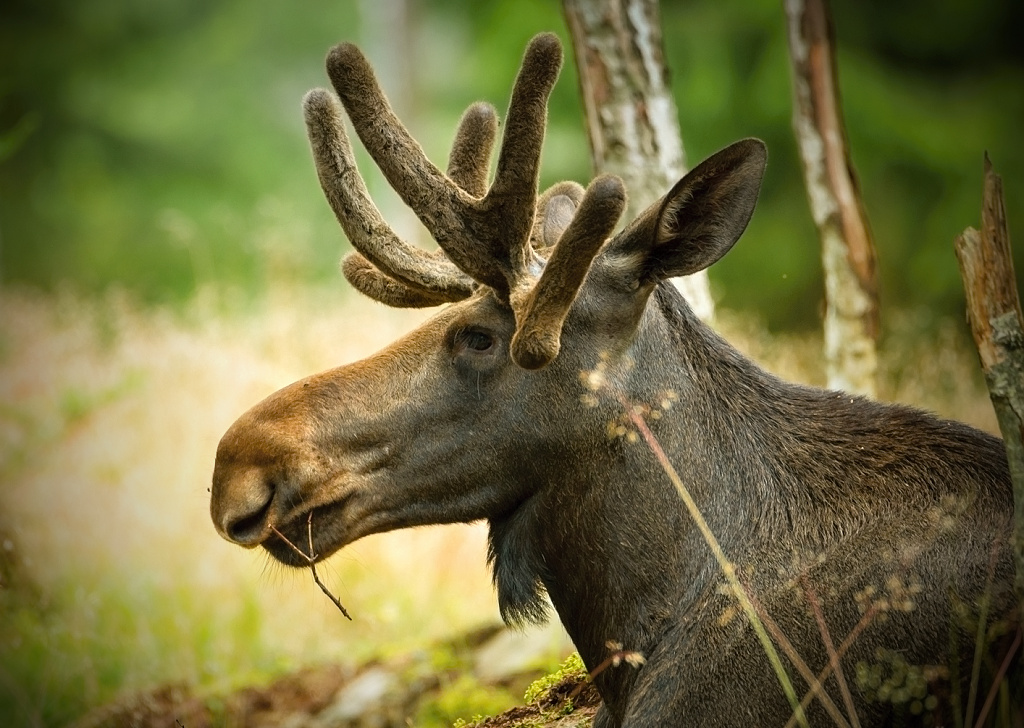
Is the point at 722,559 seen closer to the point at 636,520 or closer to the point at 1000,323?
the point at 636,520

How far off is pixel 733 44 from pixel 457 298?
9.39 meters

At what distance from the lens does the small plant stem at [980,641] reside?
2.77 m

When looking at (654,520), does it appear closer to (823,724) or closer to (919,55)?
(823,724)

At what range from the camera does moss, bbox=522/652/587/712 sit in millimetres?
4312

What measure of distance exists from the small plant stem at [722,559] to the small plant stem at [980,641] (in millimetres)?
425

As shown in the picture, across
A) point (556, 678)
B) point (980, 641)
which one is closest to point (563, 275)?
point (980, 641)

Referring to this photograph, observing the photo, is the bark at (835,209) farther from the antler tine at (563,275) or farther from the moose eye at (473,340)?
the antler tine at (563,275)

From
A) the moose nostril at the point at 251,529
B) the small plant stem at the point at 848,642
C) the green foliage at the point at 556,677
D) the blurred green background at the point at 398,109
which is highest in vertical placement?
the blurred green background at the point at 398,109

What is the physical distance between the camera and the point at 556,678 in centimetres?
441

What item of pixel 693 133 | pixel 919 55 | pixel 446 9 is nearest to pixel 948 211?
pixel 919 55

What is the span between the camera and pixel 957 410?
720cm

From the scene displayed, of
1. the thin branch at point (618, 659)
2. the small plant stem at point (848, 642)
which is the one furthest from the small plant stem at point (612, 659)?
the small plant stem at point (848, 642)

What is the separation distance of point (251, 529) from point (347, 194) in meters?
1.04

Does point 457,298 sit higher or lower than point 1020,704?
higher
